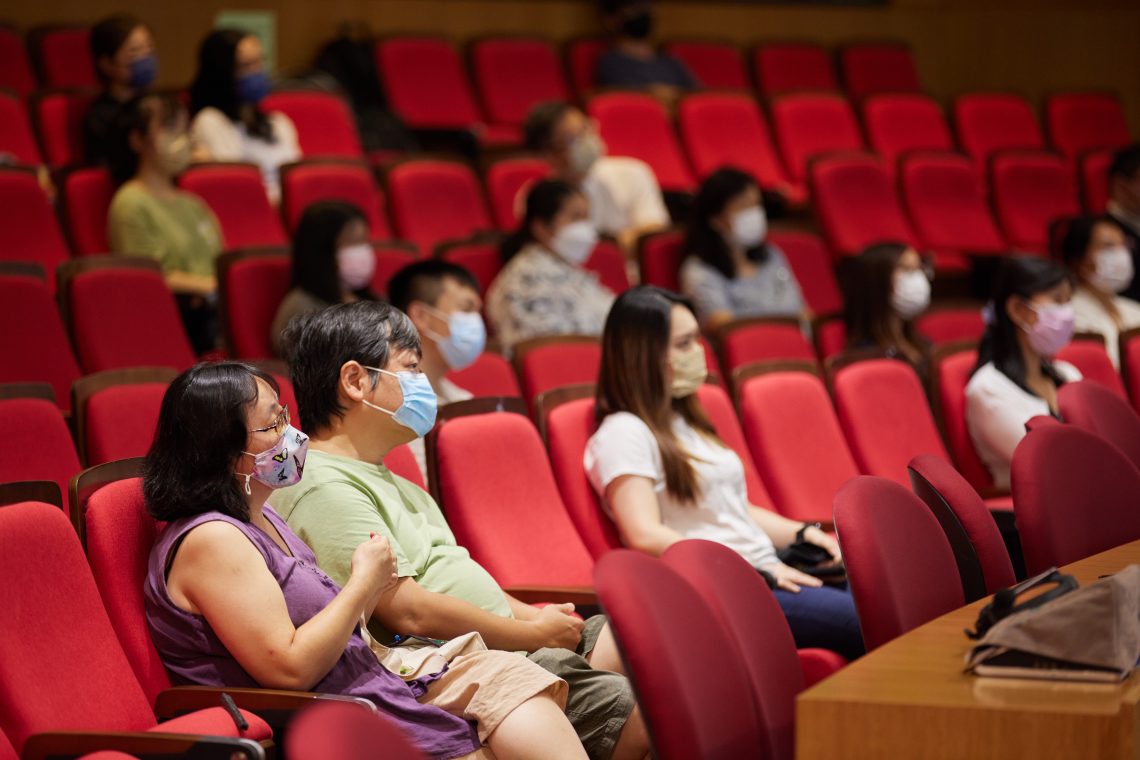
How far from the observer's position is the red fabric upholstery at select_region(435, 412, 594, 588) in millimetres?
2270

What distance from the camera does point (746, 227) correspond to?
391 cm

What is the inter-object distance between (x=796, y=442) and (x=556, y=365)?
49 centimetres

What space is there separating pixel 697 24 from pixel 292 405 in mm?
4235

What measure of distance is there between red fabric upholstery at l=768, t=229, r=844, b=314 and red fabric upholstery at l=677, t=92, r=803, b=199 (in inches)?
25.9

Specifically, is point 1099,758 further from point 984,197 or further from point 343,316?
point 984,197

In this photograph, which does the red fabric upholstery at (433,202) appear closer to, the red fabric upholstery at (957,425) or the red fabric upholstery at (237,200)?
the red fabric upholstery at (237,200)

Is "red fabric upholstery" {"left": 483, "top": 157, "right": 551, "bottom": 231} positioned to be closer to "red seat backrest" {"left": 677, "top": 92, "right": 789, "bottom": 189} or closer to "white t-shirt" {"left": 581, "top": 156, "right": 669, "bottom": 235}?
"white t-shirt" {"left": 581, "top": 156, "right": 669, "bottom": 235}

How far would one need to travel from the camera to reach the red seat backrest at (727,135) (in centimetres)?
508

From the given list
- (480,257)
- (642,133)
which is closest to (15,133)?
(480,257)

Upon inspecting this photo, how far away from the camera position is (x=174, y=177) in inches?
140

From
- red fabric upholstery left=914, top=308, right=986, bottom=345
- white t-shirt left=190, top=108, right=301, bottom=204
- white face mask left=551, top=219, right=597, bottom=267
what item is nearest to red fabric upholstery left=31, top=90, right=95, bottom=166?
white t-shirt left=190, top=108, right=301, bottom=204

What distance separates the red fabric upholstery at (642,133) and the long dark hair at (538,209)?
132cm

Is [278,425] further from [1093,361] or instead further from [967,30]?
[967,30]

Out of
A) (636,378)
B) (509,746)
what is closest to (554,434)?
(636,378)
